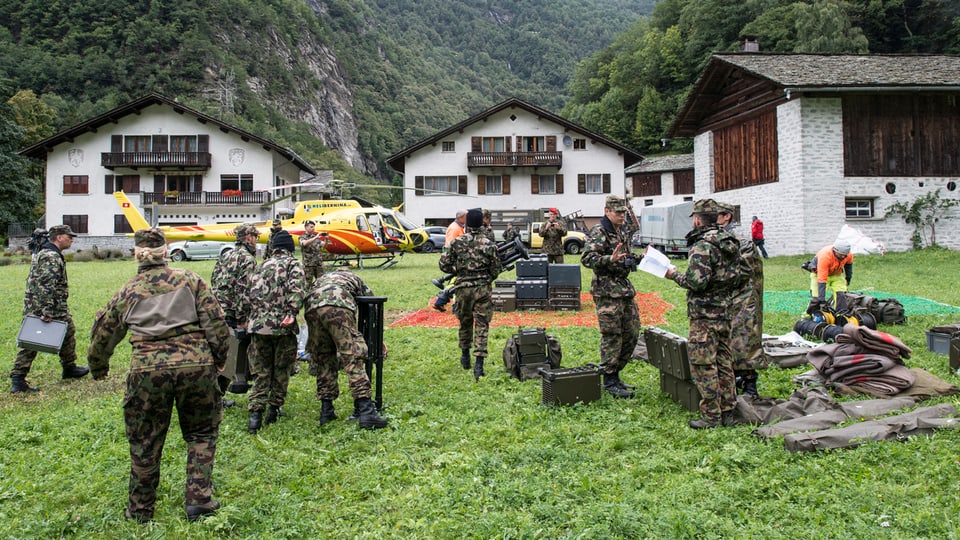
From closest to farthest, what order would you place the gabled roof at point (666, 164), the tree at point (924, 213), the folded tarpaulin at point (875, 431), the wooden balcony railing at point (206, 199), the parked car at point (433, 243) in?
the folded tarpaulin at point (875, 431) < the tree at point (924, 213) < the parked car at point (433, 243) < the wooden balcony railing at point (206, 199) < the gabled roof at point (666, 164)

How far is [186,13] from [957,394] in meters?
91.4

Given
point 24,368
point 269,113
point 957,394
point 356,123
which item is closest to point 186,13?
point 269,113

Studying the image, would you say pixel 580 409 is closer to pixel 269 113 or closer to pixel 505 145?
pixel 505 145

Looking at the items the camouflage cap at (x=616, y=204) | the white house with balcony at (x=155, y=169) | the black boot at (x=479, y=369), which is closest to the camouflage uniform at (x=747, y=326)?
the camouflage cap at (x=616, y=204)

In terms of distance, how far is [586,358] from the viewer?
28.3 ft

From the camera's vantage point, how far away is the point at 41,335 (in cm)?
723

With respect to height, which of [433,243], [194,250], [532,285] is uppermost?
[433,243]

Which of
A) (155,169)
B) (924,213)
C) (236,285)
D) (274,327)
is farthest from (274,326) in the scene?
(155,169)

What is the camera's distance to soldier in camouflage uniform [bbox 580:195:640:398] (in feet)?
21.2

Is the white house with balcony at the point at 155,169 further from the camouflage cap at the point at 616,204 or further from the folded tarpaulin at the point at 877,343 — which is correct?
the folded tarpaulin at the point at 877,343

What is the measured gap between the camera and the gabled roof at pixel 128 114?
4116cm

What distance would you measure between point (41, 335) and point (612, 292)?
21.0 feet

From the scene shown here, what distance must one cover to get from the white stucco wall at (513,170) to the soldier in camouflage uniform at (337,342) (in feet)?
118

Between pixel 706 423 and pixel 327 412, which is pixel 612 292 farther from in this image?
pixel 327 412
